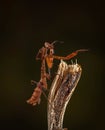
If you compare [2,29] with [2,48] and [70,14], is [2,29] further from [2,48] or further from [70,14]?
[70,14]

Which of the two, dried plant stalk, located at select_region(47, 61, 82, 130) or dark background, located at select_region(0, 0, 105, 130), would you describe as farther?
dark background, located at select_region(0, 0, 105, 130)

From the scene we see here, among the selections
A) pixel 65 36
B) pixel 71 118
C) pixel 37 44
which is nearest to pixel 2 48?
pixel 37 44

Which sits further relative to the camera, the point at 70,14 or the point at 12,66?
the point at 70,14

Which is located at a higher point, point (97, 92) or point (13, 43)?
point (13, 43)

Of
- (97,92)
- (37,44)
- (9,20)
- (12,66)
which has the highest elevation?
(9,20)

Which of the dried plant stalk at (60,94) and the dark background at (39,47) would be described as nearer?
the dried plant stalk at (60,94)
